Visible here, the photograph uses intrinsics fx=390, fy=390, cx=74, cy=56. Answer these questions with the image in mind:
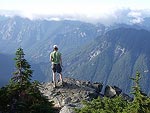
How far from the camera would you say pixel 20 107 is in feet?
68.2

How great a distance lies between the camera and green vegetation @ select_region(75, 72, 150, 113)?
574 inches

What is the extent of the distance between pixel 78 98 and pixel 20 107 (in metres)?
11.2

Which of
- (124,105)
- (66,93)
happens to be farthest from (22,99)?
(66,93)

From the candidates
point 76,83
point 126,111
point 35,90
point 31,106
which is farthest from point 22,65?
point 76,83

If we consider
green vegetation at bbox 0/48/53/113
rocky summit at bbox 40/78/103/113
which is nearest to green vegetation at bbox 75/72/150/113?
green vegetation at bbox 0/48/53/113

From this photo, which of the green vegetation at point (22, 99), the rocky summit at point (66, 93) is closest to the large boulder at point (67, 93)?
the rocky summit at point (66, 93)

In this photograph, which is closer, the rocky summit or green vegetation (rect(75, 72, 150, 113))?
green vegetation (rect(75, 72, 150, 113))

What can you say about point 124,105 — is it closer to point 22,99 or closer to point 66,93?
point 22,99

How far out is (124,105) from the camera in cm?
1822

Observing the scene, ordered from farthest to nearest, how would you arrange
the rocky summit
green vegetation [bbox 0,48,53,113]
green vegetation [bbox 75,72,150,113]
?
the rocky summit
green vegetation [bbox 0,48,53,113]
green vegetation [bbox 75,72,150,113]

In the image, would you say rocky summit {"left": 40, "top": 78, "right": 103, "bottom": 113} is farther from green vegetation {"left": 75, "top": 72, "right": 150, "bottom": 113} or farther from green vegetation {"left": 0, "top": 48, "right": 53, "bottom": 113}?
green vegetation {"left": 75, "top": 72, "right": 150, "bottom": 113}

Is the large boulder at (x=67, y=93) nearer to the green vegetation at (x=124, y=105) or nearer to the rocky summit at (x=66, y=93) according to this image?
the rocky summit at (x=66, y=93)

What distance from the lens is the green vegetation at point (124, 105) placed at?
1459 centimetres

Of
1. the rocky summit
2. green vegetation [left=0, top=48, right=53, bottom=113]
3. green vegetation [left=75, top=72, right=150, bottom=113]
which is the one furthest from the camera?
the rocky summit
